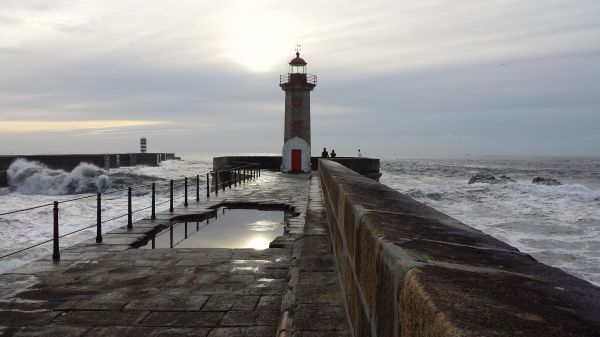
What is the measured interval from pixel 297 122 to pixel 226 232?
810 inches

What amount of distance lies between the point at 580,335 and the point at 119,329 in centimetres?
350

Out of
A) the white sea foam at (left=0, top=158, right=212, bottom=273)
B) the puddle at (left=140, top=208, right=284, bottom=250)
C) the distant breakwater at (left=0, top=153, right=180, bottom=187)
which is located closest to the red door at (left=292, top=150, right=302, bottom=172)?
the white sea foam at (left=0, top=158, right=212, bottom=273)

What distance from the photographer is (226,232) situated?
29.1ft

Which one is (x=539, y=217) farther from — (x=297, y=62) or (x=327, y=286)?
(x=327, y=286)

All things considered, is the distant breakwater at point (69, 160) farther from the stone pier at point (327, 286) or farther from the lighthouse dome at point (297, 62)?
the stone pier at point (327, 286)

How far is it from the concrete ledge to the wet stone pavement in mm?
1258

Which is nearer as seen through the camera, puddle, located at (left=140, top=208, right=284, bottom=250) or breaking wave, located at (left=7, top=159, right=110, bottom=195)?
puddle, located at (left=140, top=208, right=284, bottom=250)

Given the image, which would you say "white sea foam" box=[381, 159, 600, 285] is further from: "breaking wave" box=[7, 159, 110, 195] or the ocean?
"breaking wave" box=[7, 159, 110, 195]

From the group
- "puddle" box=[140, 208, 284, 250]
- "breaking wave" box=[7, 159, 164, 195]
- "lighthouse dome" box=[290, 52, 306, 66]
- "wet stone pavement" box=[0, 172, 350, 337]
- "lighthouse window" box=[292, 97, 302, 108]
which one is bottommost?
"breaking wave" box=[7, 159, 164, 195]

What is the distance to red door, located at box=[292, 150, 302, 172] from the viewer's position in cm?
2908

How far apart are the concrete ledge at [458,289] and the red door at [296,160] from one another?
88.1ft

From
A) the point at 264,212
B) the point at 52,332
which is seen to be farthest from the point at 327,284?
the point at 264,212

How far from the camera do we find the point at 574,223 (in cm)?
1983

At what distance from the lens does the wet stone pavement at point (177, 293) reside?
3.56 m
